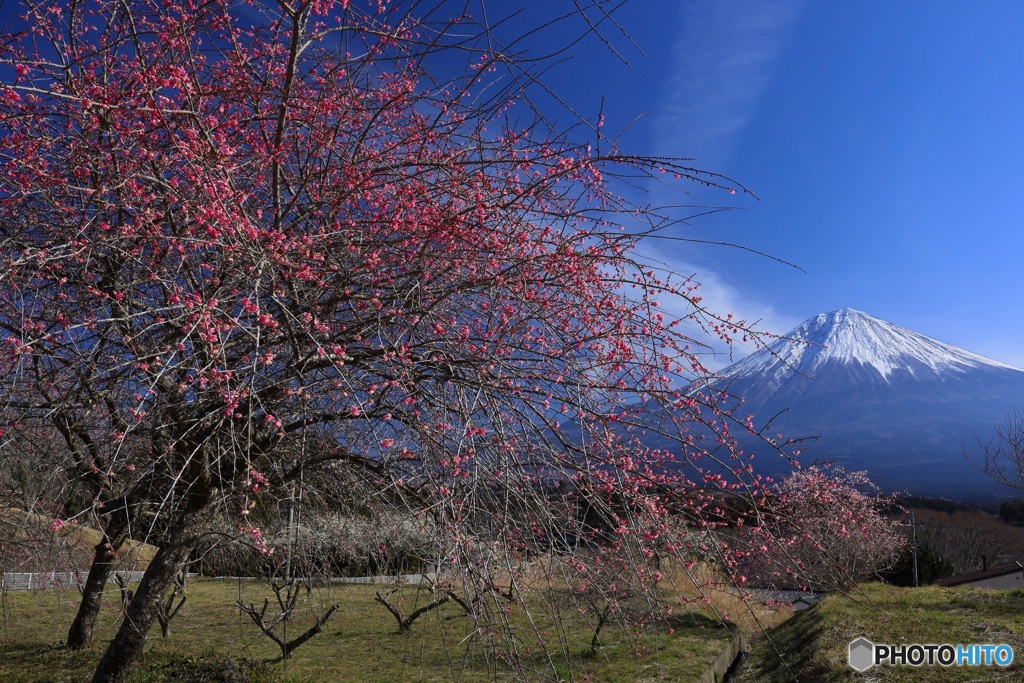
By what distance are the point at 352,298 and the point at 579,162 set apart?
1.44 m

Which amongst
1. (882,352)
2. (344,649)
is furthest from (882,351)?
(344,649)

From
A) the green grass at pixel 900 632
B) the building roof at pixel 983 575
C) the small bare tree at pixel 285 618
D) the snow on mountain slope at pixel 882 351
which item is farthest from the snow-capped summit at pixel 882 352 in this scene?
the small bare tree at pixel 285 618

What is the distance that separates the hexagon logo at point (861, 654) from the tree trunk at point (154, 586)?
24.0ft

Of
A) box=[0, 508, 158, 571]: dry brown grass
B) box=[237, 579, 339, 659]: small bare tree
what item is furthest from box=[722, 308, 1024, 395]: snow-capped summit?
box=[0, 508, 158, 571]: dry brown grass

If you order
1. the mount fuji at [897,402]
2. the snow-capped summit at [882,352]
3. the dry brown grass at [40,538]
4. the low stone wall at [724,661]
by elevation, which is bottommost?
the low stone wall at [724,661]

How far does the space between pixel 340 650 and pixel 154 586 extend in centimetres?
469

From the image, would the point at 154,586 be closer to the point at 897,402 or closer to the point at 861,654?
the point at 861,654

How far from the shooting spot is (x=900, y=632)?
854 cm

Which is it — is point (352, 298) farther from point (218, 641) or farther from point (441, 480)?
point (218, 641)

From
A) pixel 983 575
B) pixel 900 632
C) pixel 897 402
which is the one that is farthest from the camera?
pixel 897 402

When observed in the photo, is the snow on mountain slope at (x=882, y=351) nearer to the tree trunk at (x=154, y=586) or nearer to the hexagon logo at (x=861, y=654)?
the hexagon logo at (x=861, y=654)

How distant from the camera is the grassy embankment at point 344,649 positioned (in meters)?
6.80

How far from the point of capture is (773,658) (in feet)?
35.1

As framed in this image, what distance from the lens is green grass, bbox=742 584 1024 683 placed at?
288 inches
